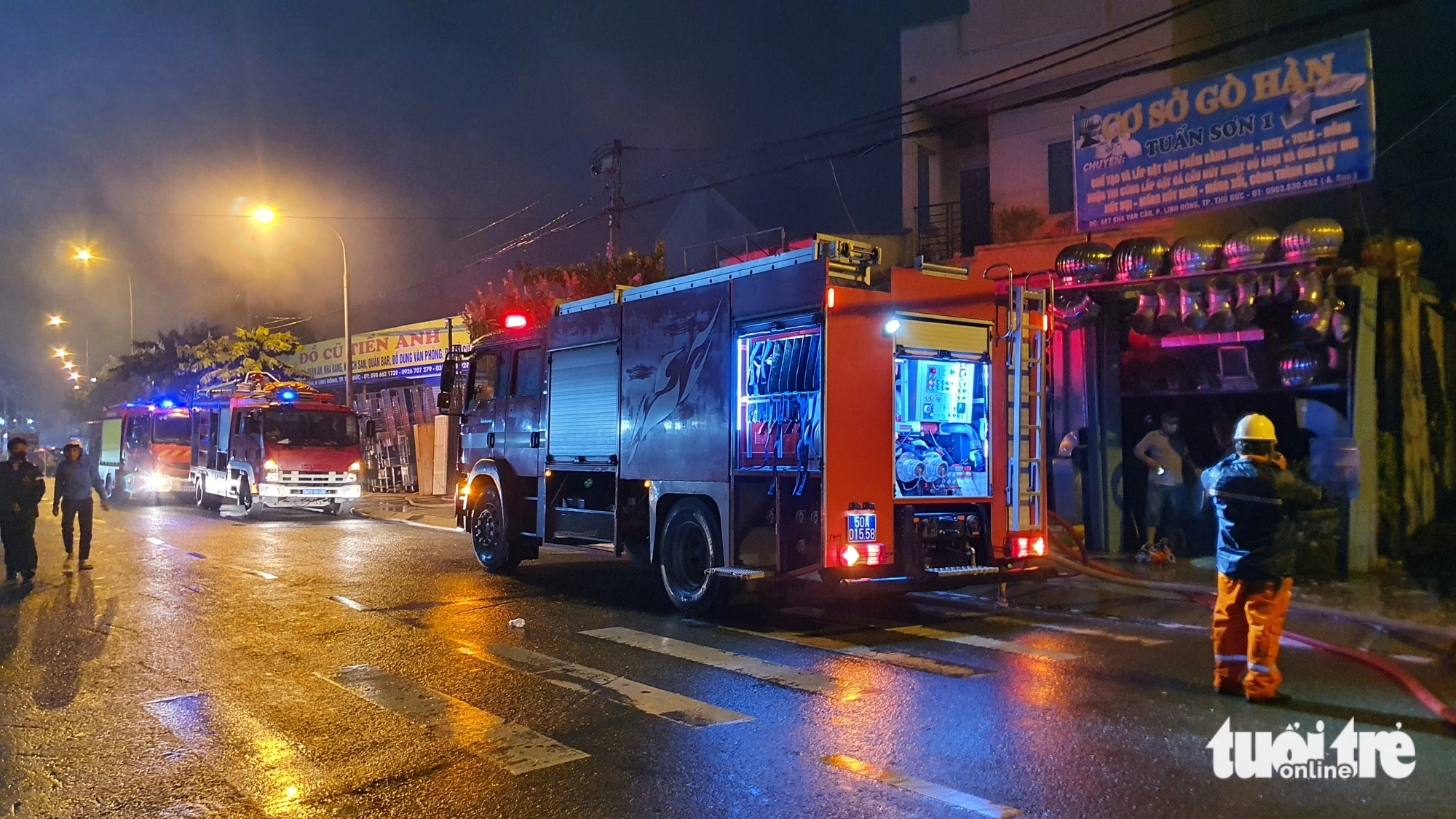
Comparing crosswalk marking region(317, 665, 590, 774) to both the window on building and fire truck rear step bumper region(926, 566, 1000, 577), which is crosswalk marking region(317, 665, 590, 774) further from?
the window on building

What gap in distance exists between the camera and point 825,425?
7.65m

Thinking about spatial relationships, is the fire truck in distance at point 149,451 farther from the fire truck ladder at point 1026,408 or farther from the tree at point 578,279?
the fire truck ladder at point 1026,408

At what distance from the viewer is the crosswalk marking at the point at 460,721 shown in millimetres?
5078

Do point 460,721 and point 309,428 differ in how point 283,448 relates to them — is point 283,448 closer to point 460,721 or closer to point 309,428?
point 309,428

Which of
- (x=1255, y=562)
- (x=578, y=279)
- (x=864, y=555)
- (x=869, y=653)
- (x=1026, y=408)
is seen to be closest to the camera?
(x=1255, y=562)

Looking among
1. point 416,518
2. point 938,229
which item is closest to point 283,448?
point 416,518

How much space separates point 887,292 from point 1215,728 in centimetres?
388

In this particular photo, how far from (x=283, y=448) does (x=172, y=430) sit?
7.02 m

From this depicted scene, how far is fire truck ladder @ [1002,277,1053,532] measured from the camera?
856 centimetres

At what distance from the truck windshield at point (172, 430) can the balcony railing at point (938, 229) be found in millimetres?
17989

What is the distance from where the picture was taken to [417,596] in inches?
410

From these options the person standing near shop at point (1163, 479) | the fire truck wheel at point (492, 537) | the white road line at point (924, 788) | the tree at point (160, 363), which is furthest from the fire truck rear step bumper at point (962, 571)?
the tree at point (160, 363)

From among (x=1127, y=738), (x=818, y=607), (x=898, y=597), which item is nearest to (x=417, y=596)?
(x=818, y=607)

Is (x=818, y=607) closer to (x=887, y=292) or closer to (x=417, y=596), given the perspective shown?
(x=887, y=292)
